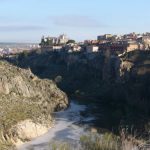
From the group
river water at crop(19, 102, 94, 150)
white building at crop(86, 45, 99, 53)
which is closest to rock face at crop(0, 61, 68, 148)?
river water at crop(19, 102, 94, 150)

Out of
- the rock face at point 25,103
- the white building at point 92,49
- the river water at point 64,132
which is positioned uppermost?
the white building at point 92,49

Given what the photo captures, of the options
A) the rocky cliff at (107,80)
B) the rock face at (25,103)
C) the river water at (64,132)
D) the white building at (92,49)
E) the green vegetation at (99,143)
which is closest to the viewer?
the green vegetation at (99,143)

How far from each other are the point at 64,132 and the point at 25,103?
12482mm

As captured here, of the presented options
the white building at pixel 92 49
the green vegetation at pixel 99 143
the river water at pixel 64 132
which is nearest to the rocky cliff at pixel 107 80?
the white building at pixel 92 49

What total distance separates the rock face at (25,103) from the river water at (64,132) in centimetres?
164

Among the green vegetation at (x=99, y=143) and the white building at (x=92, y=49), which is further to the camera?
the white building at (x=92, y=49)

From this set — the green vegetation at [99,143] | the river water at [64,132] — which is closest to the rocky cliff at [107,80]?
the river water at [64,132]

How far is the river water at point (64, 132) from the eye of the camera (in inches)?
2334

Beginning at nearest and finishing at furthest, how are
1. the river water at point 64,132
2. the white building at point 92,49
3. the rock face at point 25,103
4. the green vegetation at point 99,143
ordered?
the green vegetation at point 99,143, the river water at point 64,132, the rock face at point 25,103, the white building at point 92,49

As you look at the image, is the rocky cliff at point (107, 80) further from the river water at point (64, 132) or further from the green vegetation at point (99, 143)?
the green vegetation at point (99, 143)

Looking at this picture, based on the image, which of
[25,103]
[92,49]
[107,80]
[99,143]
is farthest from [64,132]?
[92,49]

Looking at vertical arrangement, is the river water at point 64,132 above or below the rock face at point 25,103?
below

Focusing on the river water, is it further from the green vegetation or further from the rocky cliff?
the rocky cliff

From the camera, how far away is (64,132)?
226ft
